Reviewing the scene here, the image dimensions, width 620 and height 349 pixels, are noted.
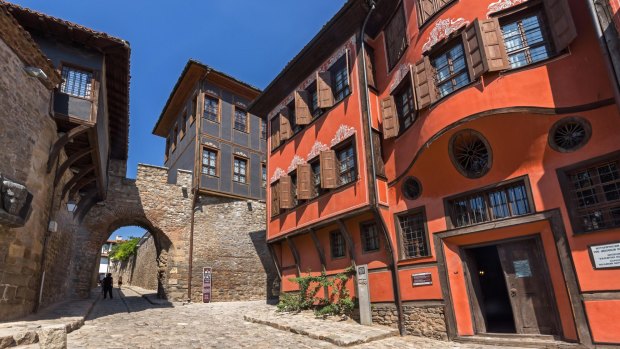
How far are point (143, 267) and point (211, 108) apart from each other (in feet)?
49.8

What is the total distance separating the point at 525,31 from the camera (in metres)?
7.26

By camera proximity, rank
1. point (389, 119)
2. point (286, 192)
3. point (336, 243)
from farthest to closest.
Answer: point (286, 192)
point (336, 243)
point (389, 119)

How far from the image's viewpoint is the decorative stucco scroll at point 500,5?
723cm

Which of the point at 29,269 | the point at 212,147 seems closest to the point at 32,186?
the point at 29,269

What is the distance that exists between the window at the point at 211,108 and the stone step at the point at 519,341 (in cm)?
1638

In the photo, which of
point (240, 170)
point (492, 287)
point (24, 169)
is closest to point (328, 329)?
point (492, 287)

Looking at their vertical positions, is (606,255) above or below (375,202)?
below

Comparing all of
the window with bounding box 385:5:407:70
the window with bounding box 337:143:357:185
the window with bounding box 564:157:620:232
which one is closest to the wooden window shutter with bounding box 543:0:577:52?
the window with bounding box 564:157:620:232

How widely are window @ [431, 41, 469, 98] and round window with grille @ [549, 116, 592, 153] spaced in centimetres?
202

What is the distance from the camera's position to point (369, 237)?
10.0m

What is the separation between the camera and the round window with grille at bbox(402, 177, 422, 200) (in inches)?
352

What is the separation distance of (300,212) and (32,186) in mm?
7447

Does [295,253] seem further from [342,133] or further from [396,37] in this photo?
[396,37]

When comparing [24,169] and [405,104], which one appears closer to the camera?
[24,169]
